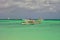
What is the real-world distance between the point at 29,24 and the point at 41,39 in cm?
432

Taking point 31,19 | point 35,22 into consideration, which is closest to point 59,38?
point 31,19

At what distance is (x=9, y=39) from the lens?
4273mm

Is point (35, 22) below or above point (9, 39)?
below

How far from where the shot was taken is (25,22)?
8.67 m

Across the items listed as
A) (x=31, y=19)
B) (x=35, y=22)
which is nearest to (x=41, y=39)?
(x=31, y=19)

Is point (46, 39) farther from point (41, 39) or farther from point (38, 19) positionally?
point (38, 19)

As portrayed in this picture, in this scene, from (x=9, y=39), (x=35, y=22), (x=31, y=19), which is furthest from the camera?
(x=35, y=22)

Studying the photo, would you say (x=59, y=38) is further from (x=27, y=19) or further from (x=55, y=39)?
(x=27, y=19)

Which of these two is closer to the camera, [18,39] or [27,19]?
[18,39]

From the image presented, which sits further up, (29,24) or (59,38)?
(59,38)

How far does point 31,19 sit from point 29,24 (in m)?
0.27

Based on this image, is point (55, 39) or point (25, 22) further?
point (25, 22)

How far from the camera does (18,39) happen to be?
171 inches

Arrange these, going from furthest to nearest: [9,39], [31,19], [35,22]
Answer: [35,22] < [31,19] < [9,39]
